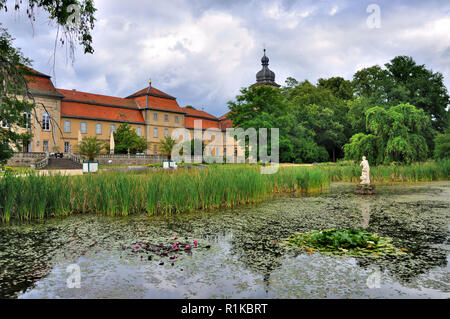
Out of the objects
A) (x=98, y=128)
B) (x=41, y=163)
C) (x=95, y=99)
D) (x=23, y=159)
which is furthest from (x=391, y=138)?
(x=95, y=99)

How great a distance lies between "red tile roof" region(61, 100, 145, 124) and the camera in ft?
132

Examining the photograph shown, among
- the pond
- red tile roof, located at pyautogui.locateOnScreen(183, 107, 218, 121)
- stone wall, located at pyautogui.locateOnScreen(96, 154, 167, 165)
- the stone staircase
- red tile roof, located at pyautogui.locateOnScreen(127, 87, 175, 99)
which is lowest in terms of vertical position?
the pond

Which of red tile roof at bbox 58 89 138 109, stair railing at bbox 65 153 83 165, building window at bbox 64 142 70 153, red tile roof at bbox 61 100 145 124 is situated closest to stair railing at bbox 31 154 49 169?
stair railing at bbox 65 153 83 165

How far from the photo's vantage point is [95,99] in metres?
44.4

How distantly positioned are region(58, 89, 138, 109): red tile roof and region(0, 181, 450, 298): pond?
38.8m

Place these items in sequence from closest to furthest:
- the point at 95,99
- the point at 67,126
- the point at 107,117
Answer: the point at 67,126, the point at 107,117, the point at 95,99

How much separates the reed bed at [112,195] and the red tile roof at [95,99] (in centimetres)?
3675

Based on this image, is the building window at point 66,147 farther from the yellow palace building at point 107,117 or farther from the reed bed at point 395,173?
the reed bed at point 395,173

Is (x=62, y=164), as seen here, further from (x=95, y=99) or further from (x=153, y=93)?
(x=153, y=93)

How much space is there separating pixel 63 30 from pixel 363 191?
10.9 m

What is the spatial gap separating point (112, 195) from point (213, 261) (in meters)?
4.38

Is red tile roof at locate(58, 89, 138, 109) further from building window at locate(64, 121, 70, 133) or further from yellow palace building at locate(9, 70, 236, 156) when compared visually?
building window at locate(64, 121, 70, 133)

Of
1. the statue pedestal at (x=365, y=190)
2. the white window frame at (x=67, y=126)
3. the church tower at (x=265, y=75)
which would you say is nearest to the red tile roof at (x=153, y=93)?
the white window frame at (x=67, y=126)

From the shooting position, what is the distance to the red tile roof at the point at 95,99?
4209 centimetres
